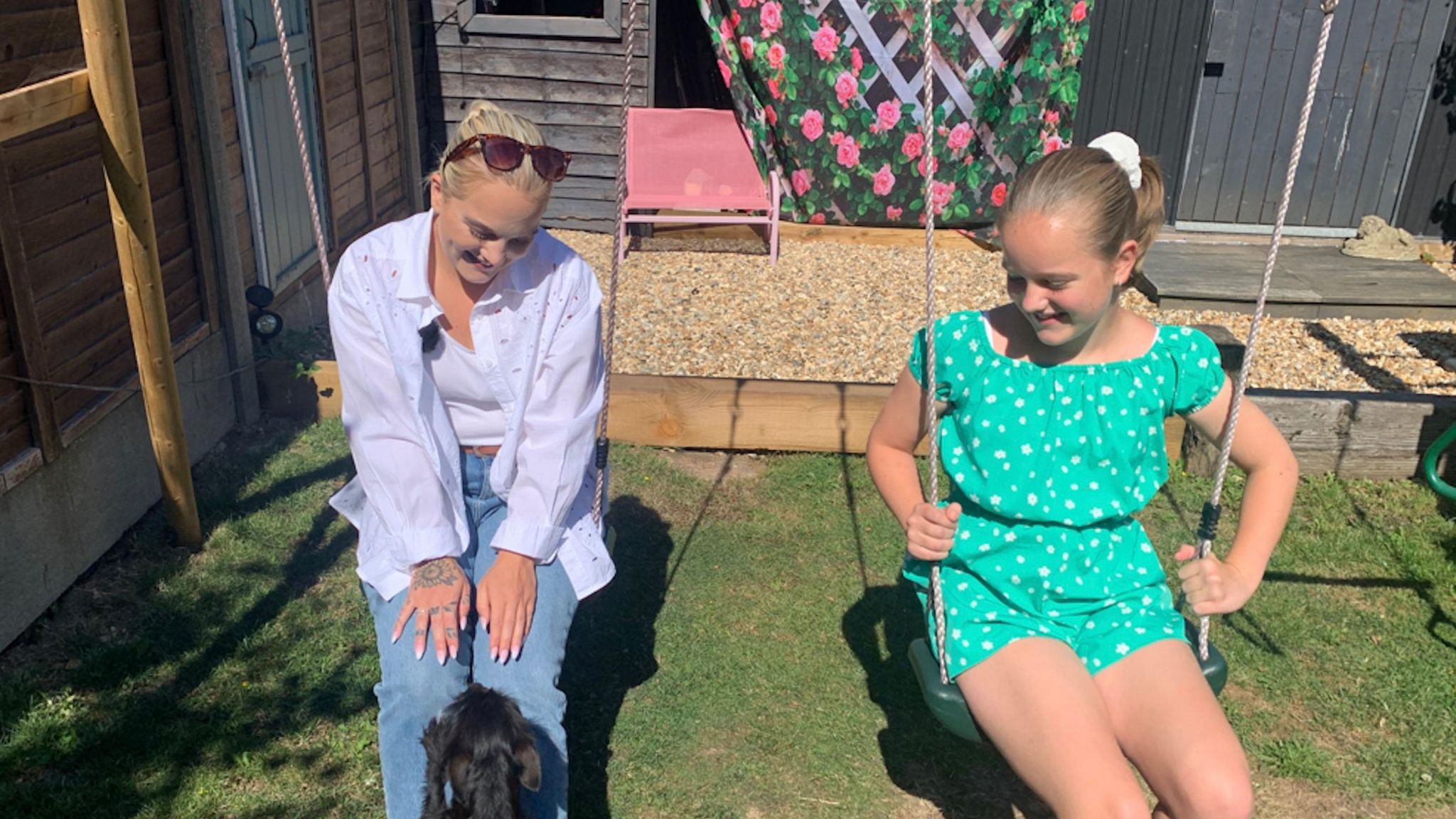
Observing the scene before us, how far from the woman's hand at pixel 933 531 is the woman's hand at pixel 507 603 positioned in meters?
0.82

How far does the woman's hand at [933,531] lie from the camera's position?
7.92ft

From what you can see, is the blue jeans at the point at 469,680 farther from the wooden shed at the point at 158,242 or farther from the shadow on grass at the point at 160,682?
the wooden shed at the point at 158,242

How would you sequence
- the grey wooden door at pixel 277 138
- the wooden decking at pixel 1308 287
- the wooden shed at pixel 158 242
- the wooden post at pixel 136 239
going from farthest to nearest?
the wooden decking at pixel 1308 287, the grey wooden door at pixel 277 138, the wooden shed at pixel 158 242, the wooden post at pixel 136 239

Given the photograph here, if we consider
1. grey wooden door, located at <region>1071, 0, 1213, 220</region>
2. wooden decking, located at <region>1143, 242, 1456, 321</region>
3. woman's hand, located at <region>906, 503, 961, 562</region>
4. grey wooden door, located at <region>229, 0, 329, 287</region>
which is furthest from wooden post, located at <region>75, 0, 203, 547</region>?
grey wooden door, located at <region>1071, 0, 1213, 220</region>

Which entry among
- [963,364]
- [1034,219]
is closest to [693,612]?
[963,364]

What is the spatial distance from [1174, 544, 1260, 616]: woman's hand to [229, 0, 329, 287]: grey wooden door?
14.1 ft

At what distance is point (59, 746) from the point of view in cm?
299

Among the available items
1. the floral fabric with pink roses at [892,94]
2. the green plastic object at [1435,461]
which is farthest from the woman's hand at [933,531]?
the floral fabric with pink roses at [892,94]

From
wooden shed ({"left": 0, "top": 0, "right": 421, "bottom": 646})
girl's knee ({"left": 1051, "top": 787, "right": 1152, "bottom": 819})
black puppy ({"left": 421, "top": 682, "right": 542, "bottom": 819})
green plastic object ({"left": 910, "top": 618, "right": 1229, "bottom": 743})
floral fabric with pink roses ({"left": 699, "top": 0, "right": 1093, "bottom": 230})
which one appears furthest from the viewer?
floral fabric with pink roses ({"left": 699, "top": 0, "right": 1093, "bottom": 230})

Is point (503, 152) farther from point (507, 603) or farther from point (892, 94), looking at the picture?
point (892, 94)

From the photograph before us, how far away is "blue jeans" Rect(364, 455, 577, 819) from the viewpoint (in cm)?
241

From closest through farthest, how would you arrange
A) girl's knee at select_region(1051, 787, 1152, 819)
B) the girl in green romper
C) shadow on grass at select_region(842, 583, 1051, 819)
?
1. girl's knee at select_region(1051, 787, 1152, 819)
2. the girl in green romper
3. shadow on grass at select_region(842, 583, 1051, 819)

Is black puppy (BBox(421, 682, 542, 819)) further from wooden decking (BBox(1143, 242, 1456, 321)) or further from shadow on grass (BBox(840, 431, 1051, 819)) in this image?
wooden decking (BBox(1143, 242, 1456, 321))

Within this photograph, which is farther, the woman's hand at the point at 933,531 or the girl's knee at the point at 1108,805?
the woman's hand at the point at 933,531
